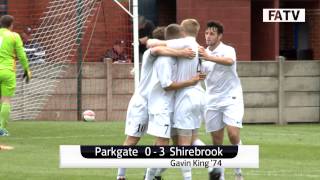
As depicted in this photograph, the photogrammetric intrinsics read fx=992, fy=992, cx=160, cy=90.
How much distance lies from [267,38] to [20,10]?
8.12m

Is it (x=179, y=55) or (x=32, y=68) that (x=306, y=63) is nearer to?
(x=32, y=68)

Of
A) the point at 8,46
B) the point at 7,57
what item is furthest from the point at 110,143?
the point at 8,46

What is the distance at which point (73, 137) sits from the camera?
1906 cm

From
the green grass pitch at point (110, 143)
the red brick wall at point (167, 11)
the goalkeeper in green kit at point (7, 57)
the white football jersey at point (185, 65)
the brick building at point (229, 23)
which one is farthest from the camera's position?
the red brick wall at point (167, 11)

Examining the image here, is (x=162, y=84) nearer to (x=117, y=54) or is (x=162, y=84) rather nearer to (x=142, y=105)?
(x=142, y=105)

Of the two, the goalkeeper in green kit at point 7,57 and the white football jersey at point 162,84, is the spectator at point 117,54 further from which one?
the white football jersey at point 162,84

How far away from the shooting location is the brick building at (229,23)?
28.9 meters

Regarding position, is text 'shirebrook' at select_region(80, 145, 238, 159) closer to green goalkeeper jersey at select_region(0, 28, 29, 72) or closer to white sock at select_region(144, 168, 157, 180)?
white sock at select_region(144, 168, 157, 180)

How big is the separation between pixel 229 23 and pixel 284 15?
4.87 meters

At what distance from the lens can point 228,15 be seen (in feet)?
102

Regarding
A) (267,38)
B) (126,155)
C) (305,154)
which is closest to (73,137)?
(305,154)

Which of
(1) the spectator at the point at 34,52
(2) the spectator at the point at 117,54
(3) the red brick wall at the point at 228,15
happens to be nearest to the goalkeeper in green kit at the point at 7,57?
(1) the spectator at the point at 34,52

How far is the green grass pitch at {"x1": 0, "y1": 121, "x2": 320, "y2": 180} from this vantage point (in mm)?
13516

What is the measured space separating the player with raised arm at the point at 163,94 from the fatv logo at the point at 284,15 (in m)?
14.7
